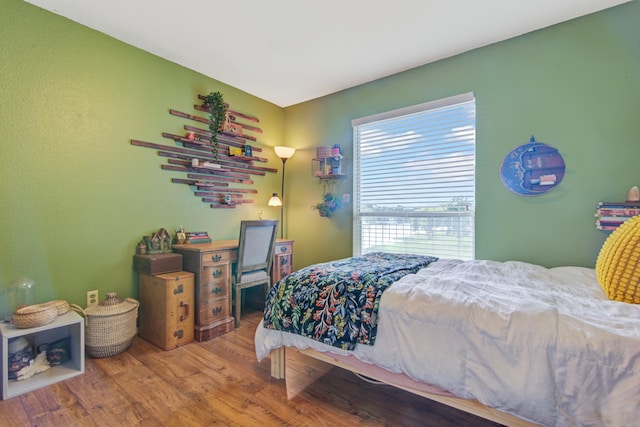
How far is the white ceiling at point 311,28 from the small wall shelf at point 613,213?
4.61 feet

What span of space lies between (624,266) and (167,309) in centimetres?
280

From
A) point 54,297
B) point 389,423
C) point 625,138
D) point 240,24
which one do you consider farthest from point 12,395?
point 625,138

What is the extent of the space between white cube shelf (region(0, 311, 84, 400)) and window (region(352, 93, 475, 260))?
250 centimetres

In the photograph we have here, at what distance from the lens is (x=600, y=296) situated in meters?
1.40

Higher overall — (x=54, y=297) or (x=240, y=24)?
(x=240, y=24)

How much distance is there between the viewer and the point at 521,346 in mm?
1085

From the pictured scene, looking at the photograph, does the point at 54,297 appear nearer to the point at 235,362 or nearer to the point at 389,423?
the point at 235,362

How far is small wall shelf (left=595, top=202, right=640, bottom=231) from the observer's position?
6.41ft

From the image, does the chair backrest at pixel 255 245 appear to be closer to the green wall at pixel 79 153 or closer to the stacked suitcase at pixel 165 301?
the stacked suitcase at pixel 165 301

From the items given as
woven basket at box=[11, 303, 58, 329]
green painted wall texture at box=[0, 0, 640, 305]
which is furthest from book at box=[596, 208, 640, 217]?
woven basket at box=[11, 303, 58, 329]

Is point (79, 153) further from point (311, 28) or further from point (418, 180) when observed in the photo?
point (418, 180)

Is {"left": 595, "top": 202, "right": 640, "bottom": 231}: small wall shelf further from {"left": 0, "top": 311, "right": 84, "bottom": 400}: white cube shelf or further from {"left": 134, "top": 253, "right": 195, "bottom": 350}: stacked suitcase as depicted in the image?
{"left": 0, "top": 311, "right": 84, "bottom": 400}: white cube shelf

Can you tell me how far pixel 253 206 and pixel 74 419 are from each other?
2456 mm

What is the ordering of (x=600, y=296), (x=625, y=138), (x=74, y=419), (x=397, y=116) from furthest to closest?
(x=397, y=116)
(x=625, y=138)
(x=74, y=419)
(x=600, y=296)
